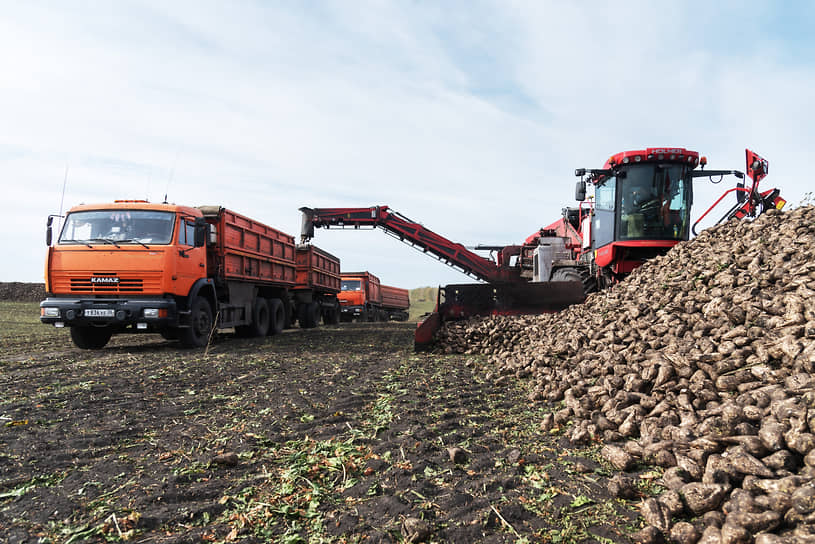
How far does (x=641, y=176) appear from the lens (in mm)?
10539

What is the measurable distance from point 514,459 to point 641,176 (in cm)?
879

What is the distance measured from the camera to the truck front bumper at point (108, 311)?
899cm

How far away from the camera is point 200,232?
10289mm

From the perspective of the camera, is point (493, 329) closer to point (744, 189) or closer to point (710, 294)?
point (710, 294)

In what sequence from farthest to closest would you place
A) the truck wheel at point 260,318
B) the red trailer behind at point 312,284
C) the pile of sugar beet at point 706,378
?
the red trailer behind at point 312,284 < the truck wheel at point 260,318 < the pile of sugar beet at point 706,378

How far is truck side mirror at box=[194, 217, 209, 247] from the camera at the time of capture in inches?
402

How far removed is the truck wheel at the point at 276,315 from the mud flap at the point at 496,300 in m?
6.38

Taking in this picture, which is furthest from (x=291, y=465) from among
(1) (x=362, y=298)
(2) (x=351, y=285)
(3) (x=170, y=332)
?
(2) (x=351, y=285)

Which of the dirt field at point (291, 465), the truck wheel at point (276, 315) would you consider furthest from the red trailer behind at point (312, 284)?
the dirt field at point (291, 465)

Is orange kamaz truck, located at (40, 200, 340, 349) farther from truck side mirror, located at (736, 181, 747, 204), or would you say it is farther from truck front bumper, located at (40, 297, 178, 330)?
truck side mirror, located at (736, 181, 747, 204)

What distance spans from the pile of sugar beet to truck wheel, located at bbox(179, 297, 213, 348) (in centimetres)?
608

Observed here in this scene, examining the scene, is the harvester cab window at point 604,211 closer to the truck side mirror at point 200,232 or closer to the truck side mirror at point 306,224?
the truck side mirror at point 200,232

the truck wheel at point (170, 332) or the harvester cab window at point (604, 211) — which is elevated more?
the harvester cab window at point (604, 211)

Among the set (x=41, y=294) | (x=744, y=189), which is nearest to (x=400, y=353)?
(x=744, y=189)
